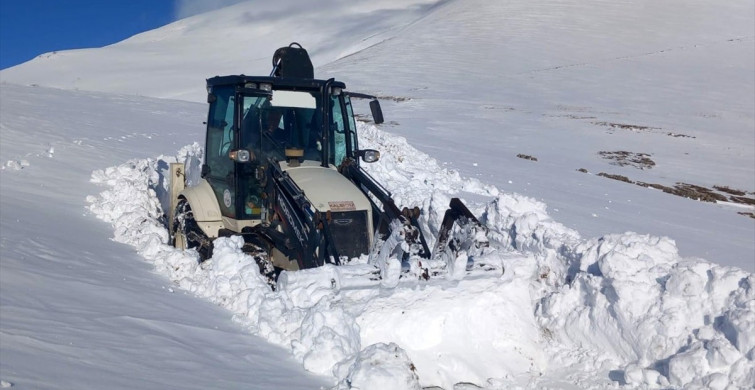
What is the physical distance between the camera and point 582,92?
3834cm

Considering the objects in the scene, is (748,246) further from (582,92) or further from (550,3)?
(550,3)

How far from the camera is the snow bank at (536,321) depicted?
4.36 metres

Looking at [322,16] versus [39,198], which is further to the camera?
[322,16]

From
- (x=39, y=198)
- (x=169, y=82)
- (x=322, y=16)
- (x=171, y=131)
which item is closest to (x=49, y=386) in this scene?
(x=39, y=198)

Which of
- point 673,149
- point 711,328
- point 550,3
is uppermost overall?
point 550,3

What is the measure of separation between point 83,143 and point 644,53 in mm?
44724

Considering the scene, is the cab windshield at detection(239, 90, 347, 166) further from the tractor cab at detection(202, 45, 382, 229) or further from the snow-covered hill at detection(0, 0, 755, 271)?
→ the snow-covered hill at detection(0, 0, 755, 271)

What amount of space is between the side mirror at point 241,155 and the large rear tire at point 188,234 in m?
0.86

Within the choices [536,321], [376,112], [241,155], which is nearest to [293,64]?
[376,112]

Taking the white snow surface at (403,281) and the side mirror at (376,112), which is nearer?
the white snow surface at (403,281)

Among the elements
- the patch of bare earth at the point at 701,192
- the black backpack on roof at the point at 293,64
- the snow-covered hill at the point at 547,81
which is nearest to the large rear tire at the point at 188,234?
the black backpack on roof at the point at 293,64

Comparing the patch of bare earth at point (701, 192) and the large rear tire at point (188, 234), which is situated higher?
the large rear tire at point (188, 234)

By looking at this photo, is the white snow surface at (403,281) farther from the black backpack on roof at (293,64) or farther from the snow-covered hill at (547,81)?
the black backpack on roof at (293,64)

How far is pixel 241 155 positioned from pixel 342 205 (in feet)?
3.73
